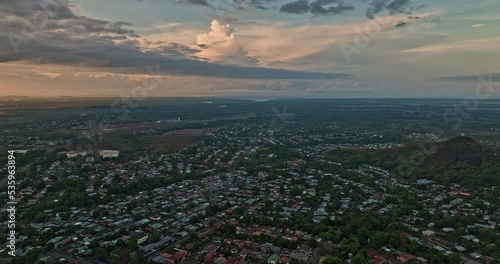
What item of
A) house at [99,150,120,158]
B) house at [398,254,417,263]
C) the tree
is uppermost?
house at [99,150,120,158]

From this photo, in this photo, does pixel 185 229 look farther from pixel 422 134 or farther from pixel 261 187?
pixel 422 134

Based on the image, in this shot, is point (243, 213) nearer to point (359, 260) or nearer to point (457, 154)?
point (359, 260)

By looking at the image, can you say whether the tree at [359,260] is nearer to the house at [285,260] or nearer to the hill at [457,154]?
the house at [285,260]

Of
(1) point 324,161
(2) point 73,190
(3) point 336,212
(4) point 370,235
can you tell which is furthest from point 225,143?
(4) point 370,235

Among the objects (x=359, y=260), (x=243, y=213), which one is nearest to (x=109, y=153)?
(x=243, y=213)

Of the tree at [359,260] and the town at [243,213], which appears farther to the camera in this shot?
the town at [243,213]

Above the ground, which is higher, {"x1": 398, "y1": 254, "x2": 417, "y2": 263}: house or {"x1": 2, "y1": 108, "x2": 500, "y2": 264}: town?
{"x1": 2, "y1": 108, "x2": 500, "y2": 264}: town

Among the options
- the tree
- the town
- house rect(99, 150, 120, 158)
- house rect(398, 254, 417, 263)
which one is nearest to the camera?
the tree

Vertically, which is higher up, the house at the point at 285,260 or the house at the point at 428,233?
the house at the point at 285,260

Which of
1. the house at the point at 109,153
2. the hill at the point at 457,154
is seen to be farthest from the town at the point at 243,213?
the hill at the point at 457,154

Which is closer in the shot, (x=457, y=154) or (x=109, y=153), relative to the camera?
(x=457, y=154)

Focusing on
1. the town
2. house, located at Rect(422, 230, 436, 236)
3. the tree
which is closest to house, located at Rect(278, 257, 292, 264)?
the town

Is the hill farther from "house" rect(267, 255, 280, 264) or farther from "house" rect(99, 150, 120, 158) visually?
"house" rect(99, 150, 120, 158)
